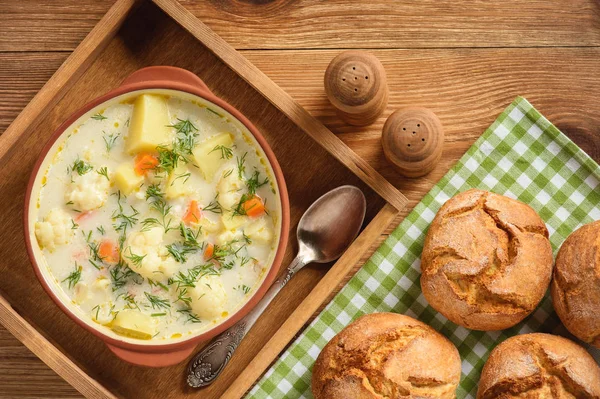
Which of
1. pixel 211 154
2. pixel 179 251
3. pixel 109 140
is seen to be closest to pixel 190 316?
pixel 179 251

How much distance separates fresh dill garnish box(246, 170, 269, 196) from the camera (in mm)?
2363

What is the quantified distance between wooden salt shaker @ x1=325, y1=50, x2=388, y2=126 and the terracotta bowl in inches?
11.8

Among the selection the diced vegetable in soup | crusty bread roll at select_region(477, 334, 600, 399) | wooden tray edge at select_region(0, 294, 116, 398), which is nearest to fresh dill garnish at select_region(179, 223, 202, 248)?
the diced vegetable in soup

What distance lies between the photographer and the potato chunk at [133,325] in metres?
2.31

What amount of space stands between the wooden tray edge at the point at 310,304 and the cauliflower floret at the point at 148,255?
1.48 ft

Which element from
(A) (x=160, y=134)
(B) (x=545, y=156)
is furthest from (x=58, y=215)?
(B) (x=545, y=156)

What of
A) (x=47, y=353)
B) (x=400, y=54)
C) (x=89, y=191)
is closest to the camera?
(x=89, y=191)

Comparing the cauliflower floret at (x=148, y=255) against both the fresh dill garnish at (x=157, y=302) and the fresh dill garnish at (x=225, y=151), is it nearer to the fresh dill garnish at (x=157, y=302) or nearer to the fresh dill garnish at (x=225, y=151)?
the fresh dill garnish at (x=157, y=302)

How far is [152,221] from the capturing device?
2.32 m

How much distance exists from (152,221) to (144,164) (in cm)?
19

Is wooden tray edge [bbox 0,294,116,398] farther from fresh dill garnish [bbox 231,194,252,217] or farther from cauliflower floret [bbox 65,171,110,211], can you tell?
fresh dill garnish [bbox 231,194,252,217]

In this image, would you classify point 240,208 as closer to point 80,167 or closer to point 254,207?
point 254,207

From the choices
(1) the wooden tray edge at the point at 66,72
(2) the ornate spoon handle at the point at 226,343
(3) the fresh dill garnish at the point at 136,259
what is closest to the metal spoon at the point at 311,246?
(2) the ornate spoon handle at the point at 226,343

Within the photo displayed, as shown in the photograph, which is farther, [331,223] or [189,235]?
[331,223]
